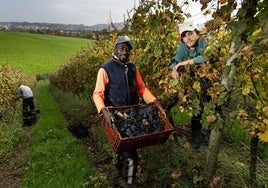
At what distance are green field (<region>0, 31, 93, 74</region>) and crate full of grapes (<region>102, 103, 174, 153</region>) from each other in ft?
152

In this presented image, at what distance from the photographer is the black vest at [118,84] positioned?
4.94 meters

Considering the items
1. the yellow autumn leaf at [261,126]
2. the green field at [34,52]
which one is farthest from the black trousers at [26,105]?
the green field at [34,52]

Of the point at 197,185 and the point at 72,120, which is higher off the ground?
the point at 197,185

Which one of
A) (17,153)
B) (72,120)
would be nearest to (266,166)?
(17,153)

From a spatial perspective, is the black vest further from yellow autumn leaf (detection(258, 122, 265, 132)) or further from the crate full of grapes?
yellow autumn leaf (detection(258, 122, 265, 132))

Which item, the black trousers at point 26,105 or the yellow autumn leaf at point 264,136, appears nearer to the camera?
the yellow autumn leaf at point 264,136

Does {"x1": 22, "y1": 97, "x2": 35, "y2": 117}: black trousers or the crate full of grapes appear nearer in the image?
the crate full of grapes

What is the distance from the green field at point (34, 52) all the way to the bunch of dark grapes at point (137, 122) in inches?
1828

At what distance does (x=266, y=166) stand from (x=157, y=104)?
1606 millimetres

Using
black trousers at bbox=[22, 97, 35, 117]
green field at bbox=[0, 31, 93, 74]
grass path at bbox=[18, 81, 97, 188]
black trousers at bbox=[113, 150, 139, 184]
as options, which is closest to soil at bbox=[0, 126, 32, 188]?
grass path at bbox=[18, 81, 97, 188]

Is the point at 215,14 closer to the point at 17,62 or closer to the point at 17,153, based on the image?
the point at 17,153

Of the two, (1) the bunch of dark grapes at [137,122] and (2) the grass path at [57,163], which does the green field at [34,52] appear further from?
(1) the bunch of dark grapes at [137,122]

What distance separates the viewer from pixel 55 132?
1059 cm

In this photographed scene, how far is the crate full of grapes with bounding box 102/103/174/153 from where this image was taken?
13.7ft
